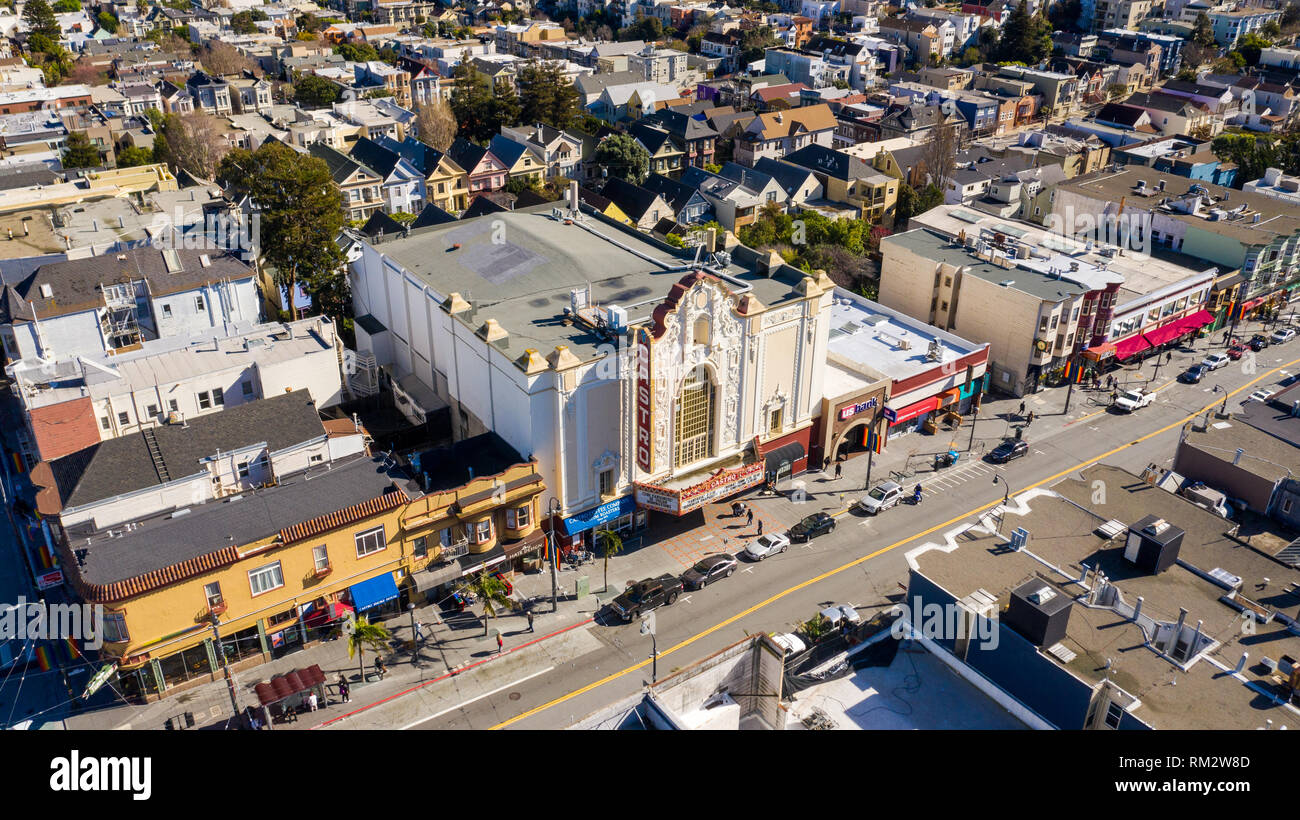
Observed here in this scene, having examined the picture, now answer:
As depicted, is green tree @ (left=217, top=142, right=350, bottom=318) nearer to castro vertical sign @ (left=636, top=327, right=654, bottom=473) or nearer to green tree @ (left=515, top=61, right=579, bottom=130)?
castro vertical sign @ (left=636, top=327, right=654, bottom=473)

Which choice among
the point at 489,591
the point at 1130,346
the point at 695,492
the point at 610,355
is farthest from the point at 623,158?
the point at 489,591

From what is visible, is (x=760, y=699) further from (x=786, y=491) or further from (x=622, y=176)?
(x=622, y=176)

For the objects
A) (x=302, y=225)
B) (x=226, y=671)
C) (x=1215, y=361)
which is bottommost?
(x=226, y=671)

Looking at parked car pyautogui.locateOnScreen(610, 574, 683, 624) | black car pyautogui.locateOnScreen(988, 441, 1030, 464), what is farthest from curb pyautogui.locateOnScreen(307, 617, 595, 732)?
black car pyautogui.locateOnScreen(988, 441, 1030, 464)

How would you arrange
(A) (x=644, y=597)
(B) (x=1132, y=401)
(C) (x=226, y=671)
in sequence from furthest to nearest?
(B) (x=1132, y=401), (A) (x=644, y=597), (C) (x=226, y=671)

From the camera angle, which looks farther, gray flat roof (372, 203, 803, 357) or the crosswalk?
the crosswalk

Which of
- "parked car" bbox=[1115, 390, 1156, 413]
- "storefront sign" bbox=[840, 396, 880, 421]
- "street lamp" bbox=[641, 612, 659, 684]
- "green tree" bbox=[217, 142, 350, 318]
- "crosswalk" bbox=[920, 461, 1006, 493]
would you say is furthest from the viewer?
"green tree" bbox=[217, 142, 350, 318]

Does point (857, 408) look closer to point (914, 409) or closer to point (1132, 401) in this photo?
point (914, 409)

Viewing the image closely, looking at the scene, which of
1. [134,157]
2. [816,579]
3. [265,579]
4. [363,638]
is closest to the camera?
[363,638]

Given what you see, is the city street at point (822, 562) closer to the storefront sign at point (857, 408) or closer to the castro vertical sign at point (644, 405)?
the storefront sign at point (857, 408)
